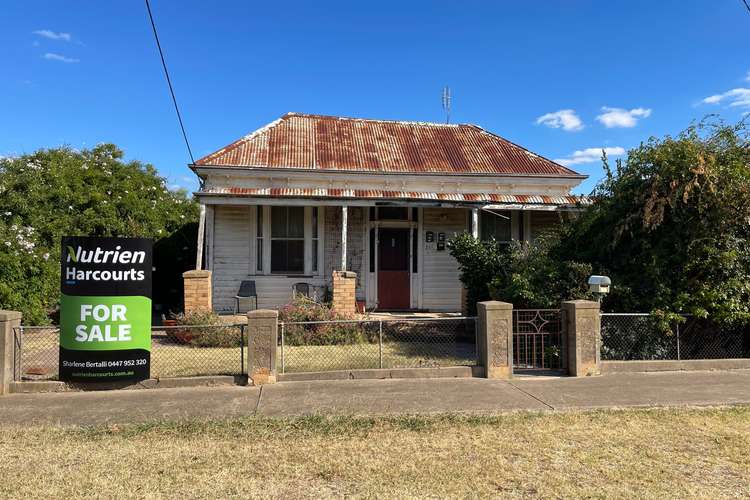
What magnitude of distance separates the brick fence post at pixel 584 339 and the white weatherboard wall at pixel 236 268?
7.13 m

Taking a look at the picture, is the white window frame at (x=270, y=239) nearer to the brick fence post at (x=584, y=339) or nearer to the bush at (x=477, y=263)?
the bush at (x=477, y=263)

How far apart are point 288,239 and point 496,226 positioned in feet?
18.7

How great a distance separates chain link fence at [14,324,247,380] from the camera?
23.5ft

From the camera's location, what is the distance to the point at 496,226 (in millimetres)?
14289

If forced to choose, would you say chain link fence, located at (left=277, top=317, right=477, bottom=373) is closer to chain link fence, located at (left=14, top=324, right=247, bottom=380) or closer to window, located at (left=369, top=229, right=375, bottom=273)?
chain link fence, located at (left=14, top=324, right=247, bottom=380)

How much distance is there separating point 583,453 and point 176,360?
6.36m

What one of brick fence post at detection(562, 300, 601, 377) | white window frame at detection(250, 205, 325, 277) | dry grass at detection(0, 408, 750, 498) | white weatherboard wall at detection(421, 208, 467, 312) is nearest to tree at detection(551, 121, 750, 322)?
brick fence post at detection(562, 300, 601, 377)

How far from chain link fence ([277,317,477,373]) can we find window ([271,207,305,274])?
3692 millimetres

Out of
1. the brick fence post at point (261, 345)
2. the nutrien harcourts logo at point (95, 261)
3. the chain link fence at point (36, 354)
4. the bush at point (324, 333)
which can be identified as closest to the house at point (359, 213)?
the bush at point (324, 333)

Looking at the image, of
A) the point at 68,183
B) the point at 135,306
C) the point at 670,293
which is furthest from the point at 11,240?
the point at 670,293

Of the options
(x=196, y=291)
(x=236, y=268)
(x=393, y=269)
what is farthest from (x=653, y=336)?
(x=236, y=268)

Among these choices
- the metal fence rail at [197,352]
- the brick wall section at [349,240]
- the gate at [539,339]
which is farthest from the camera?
the brick wall section at [349,240]

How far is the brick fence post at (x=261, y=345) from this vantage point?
6.80 m

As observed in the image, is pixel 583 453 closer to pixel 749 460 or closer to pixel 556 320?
pixel 749 460
